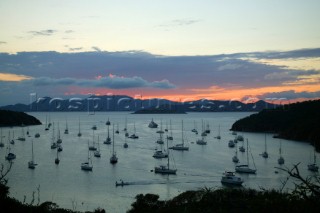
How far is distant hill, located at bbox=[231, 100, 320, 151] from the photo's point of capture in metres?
80.9

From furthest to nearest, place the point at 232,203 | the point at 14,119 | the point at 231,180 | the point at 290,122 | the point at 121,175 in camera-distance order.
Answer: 1. the point at 14,119
2. the point at 290,122
3. the point at 121,175
4. the point at 231,180
5. the point at 232,203

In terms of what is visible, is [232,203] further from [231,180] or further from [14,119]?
[14,119]

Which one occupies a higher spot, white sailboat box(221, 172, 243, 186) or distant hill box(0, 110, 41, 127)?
distant hill box(0, 110, 41, 127)

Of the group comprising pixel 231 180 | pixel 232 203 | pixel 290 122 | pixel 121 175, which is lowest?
pixel 121 175

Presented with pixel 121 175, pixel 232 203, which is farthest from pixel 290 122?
pixel 232 203

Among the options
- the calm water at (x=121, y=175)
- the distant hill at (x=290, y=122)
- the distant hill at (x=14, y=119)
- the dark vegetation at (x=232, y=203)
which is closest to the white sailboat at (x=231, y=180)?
the calm water at (x=121, y=175)

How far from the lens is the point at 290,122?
323ft

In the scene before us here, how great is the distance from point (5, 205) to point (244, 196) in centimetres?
1052

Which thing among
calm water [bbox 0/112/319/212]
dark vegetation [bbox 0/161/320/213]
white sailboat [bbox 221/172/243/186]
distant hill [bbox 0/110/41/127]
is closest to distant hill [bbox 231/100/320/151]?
calm water [bbox 0/112/319/212]

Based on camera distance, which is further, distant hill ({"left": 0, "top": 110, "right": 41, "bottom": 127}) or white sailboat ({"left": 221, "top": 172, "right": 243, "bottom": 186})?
distant hill ({"left": 0, "top": 110, "right": 41, "bottom": 127})

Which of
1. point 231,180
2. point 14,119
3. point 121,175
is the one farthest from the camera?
point 14,119

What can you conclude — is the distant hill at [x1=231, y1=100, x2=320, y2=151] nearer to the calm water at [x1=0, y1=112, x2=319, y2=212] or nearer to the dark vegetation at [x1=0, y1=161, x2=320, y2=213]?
the calm water at [x1=0, y1=112, x2=319, y2=212]

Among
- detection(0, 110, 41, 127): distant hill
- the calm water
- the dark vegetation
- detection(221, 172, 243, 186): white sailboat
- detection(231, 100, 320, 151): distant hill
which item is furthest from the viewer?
detection(0, 110, 41, 127): distant hill

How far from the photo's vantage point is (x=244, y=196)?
17531 mm
